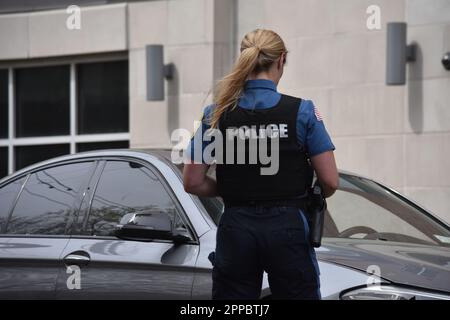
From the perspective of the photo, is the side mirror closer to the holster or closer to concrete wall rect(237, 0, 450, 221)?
the holster

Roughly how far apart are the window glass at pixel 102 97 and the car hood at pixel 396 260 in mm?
8481

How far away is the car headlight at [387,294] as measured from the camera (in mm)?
4363

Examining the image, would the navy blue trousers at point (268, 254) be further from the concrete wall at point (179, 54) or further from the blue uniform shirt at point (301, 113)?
the concrete wall at point (179, 54)

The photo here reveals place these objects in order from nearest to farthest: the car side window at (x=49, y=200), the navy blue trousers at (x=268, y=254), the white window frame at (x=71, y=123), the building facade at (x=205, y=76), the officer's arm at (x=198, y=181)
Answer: the navy blue trousers at (x=268, y=254) → the officer's arm at (x=198, y=181) → the car side window at (x=49, y=200) → the building facade at (x=205, y=76) → the white window frame at (x=71, y=123)

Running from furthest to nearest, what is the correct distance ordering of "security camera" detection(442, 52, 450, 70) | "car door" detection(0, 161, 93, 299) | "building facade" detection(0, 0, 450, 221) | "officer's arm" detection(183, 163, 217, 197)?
"building facade" detection(0, 0, 450, 221) < "security camera" detection(442, 52, 450, 70) < "car door" detection(0, 161, 93, 299) < "officer's arm" detection(183, 163, 217, 197)

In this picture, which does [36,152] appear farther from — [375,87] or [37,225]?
[37,225]

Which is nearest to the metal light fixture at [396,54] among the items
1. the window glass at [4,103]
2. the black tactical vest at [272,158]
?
the window glass at [4,103]

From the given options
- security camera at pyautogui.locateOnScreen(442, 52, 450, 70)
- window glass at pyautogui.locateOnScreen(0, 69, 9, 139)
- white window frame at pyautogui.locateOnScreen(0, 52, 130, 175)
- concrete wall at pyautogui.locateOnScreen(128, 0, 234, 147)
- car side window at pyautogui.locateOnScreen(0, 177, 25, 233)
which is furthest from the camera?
window glass at pyautogui.locateOnScreen(0, 69, 9, 139)

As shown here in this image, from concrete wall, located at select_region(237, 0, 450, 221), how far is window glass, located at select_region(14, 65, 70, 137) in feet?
11.0

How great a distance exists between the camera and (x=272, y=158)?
160 inches

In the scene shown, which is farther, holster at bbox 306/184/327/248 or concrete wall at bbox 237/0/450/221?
concrete wall at bbox 237/0/450/221

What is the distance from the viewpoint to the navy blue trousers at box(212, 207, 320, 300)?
401 cm

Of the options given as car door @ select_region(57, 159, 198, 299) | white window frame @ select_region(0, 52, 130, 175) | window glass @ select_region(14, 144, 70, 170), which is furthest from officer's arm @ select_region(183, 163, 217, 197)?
window glass @ select_region(14, 144, 70, 170)
